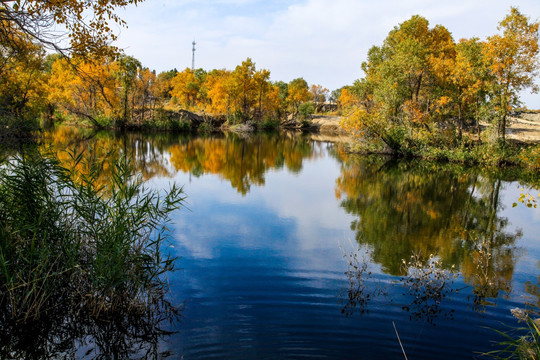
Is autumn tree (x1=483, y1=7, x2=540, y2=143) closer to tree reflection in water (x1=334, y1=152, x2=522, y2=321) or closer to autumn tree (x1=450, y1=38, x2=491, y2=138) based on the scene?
autumn tree (x1=450, y1=38, x2=491, y2=138)

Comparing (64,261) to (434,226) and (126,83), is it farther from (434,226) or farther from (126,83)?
(126,83)

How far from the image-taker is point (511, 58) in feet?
73.4

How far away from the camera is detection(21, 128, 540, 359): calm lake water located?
5.53 metres

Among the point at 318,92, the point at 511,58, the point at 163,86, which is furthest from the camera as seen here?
the point at 318,92

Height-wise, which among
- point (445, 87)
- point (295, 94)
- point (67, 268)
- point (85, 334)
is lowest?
point (85, 334)

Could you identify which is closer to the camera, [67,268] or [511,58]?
[67,268]

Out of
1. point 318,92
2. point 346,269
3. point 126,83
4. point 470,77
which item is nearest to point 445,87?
point 470,77

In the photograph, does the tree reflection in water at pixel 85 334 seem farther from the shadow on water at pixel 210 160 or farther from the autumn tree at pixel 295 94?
the autumn tree at pixel 295 94

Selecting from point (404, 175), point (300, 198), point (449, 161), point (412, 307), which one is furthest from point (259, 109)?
point (412, 307)

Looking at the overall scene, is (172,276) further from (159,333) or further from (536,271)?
(536,271)

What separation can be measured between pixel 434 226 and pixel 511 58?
16.4 meters

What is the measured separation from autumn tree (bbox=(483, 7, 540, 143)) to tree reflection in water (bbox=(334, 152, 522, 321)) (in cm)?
558

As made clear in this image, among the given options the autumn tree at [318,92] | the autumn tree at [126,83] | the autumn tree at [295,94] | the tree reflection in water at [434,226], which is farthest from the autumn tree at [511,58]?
the autumn tree at [318,92]

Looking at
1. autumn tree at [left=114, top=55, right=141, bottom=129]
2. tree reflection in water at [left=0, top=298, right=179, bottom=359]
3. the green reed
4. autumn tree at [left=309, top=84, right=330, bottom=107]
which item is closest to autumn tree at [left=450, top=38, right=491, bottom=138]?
the green reed
